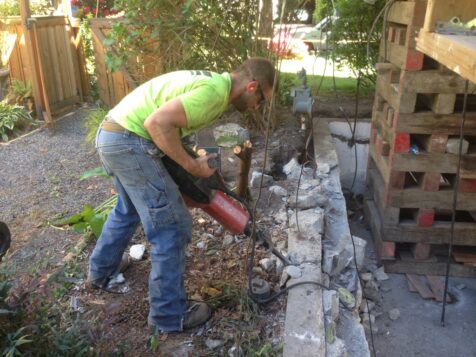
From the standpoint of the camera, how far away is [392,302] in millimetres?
4195

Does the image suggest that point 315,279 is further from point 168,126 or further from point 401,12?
point 401,12

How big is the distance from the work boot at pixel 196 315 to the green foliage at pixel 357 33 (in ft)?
14.4

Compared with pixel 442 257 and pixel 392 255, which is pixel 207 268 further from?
pixel 442 257

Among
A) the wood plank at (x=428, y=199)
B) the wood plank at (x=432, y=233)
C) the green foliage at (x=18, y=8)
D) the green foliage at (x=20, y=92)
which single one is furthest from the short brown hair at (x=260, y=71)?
the green foliage at (x=18, y=8)

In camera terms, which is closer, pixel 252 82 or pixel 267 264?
pixel 252 82

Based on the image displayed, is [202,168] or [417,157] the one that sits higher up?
[202,168]

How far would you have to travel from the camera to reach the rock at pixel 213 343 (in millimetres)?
2617

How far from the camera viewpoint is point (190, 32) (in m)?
5.45

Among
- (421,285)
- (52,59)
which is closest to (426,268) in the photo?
(421,285)

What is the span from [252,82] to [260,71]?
0.07 metres

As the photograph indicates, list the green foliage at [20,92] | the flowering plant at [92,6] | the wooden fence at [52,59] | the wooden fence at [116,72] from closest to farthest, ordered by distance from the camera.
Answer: the wooden fence at [116,72]
the wooden fence at [52,59]
the green foliage at [20,92]
the flowering plant at [92,6]

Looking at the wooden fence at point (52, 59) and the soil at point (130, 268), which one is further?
the wooden fence at point (52, 59)

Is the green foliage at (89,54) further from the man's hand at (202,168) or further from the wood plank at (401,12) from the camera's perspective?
the man's hand at (202,168)

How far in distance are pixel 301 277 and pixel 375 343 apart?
1.21 metres
